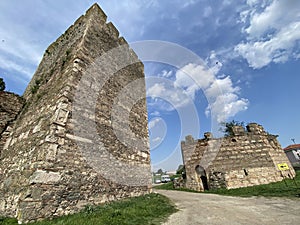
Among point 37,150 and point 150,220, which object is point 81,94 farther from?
point 150,220

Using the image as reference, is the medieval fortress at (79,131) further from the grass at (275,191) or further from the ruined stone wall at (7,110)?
the grass at (275,191)

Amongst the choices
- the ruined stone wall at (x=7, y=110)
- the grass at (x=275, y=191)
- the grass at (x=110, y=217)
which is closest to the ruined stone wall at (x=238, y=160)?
the grass at (x=275, y=191)

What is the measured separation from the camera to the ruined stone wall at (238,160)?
1133 centimetres

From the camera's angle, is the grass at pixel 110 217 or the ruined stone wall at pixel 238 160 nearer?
the grass at pixel 110 217

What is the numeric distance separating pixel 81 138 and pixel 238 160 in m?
11.3

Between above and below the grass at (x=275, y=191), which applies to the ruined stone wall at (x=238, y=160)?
above

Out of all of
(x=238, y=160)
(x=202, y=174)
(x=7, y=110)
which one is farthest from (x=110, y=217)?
(x=238, y=160)

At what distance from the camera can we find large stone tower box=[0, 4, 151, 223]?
4004 mm

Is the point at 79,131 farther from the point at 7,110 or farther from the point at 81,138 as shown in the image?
the point at 7,110

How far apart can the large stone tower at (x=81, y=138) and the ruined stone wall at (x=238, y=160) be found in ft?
20.9

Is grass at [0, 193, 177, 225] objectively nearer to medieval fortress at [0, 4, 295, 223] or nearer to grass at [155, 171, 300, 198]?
A: medieval fortress at [0, 4, 295, 223]

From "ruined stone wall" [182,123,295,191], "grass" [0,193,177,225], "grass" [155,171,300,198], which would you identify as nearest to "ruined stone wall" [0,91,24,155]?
"grass" [0,193,177,225]

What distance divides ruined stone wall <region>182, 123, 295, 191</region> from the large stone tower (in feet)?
20.9

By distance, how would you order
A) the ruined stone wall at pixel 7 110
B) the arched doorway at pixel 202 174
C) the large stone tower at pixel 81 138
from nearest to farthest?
the large stone tower at pixel 81 138 < the ruined stone wall at pixel 7 110 < the arched doorway at pixel 202 174
